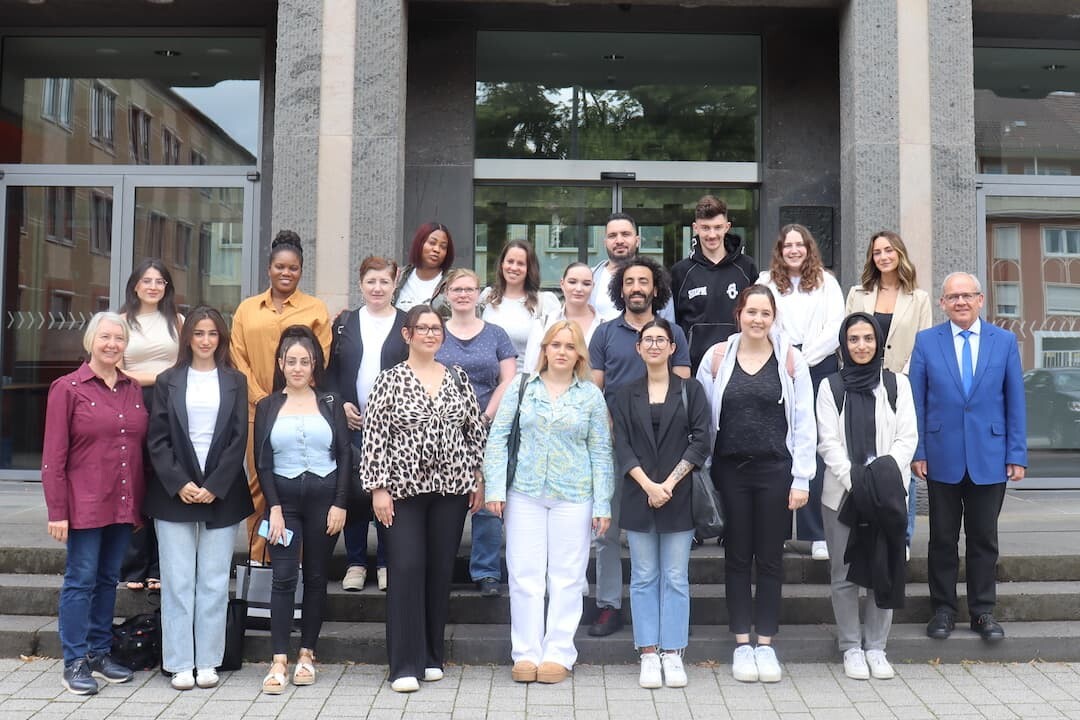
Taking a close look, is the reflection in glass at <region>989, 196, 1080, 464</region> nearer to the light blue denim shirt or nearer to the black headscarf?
the black headscarf

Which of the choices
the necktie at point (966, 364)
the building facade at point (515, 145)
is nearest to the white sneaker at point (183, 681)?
the necktie at point (966, 364)

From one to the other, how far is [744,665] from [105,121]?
8.35 m

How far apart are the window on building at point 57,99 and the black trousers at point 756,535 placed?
26.7ft

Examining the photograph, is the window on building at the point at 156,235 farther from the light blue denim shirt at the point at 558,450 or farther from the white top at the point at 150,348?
the light blue denim shirt at the point at 558,450

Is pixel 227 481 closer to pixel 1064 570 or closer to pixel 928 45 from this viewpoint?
pixel 1064 570

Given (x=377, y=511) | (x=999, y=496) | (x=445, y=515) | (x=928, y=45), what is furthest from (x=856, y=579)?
Answer: (x=928, y=45)

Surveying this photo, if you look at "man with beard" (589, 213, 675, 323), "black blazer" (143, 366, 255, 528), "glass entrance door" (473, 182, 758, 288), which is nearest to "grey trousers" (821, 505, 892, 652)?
"man with beard" (589, 213, 675, 323)

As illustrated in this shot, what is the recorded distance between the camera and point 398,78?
7.86 m

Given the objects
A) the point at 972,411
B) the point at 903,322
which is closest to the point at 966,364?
the point at 972,411

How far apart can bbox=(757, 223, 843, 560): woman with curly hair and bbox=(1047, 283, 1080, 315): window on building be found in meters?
4.99

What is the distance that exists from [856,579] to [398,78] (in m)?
5.29

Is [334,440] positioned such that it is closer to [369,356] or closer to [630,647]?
[369,356]

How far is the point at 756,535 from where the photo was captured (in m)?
5.06

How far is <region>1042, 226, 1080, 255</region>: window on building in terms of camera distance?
379 inches
